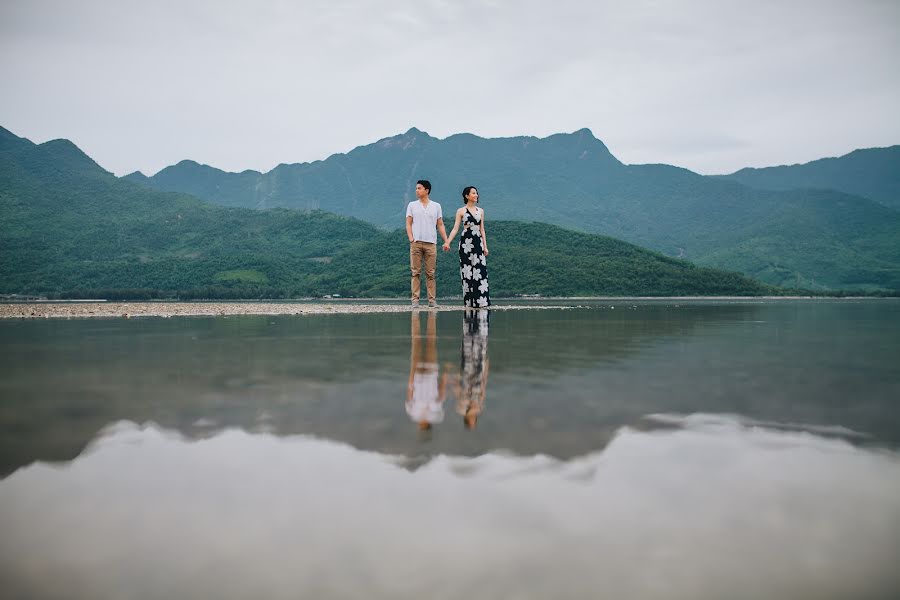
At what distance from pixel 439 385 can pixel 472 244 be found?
1317 centimetres

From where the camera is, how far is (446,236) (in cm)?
1816

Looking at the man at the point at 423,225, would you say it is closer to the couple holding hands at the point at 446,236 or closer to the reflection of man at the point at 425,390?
the couple holding hands at the point at 446,236

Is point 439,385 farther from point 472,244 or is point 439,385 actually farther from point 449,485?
point 472,244

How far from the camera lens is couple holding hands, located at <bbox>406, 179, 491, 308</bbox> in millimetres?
17781

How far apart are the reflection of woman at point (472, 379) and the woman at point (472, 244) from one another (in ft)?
25.6

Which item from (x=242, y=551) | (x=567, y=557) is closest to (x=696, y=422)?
(x=567, y=557)

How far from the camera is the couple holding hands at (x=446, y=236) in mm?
17781

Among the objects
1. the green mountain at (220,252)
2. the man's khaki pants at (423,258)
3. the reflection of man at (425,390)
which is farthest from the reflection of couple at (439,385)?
the green mountain at (220,252)

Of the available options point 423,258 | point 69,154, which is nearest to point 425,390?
point 423,258

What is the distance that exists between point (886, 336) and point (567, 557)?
12.2 m

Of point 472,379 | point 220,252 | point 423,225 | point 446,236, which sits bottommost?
point 472,379

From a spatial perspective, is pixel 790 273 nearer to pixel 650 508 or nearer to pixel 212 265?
pixel 212 265

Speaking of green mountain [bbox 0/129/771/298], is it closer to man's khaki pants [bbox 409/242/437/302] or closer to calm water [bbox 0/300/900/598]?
man's khaki pants [bbox 409/242/437/302]

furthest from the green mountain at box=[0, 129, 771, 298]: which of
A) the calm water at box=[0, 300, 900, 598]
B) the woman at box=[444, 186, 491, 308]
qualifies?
the calm water at box=[0, 300, 900, 598]
